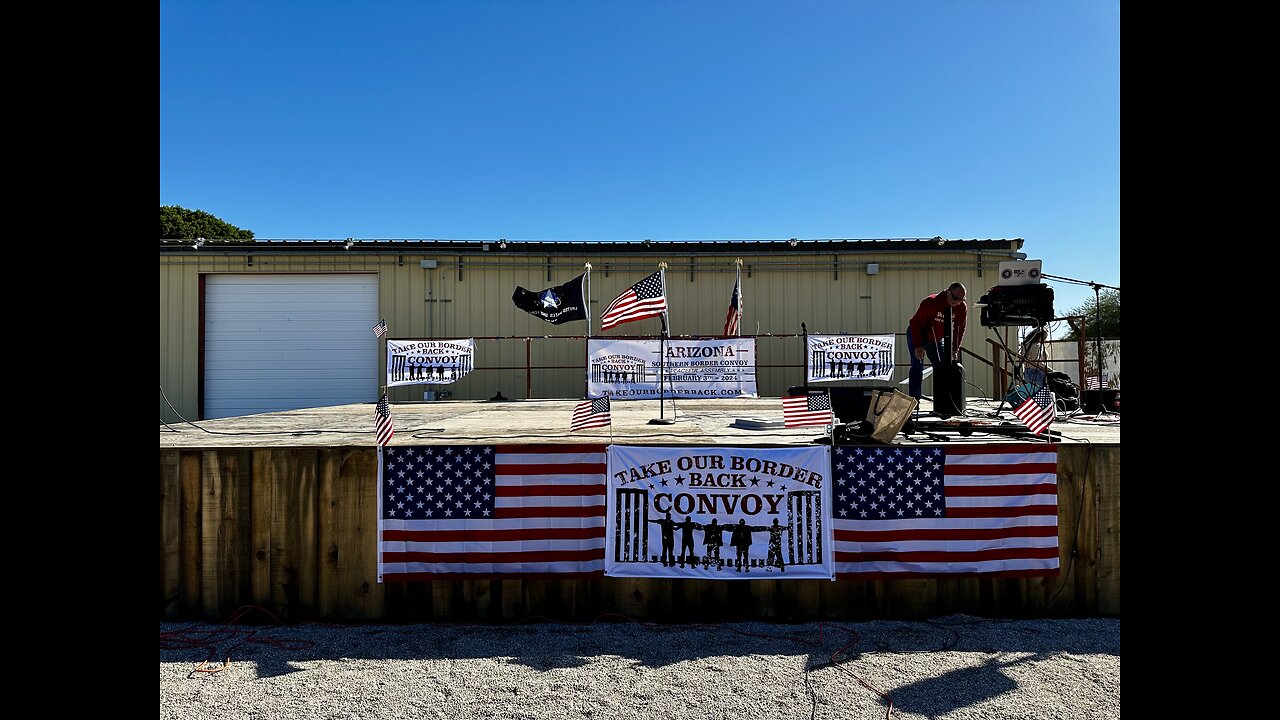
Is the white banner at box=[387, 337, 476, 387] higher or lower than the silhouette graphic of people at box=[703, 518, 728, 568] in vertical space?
higher

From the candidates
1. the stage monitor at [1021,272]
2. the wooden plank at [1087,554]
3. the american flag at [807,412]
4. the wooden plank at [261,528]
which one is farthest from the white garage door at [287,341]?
the wooden plank at [1087,554]

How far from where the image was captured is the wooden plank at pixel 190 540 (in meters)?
5.64

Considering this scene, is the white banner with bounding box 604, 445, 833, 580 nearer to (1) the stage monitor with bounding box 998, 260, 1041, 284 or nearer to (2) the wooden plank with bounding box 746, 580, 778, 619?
(2) the wooden plank with bounding box 746, 580, 778, 619

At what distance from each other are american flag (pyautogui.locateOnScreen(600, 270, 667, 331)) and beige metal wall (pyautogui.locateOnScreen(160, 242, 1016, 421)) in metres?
7.40

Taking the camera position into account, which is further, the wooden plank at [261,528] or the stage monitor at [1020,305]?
the stage monitor at [1020,305]

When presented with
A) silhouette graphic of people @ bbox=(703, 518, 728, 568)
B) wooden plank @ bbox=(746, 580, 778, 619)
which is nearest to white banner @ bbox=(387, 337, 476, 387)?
silhouette graphic of people @ bbox=(703, 518, 728, 568)

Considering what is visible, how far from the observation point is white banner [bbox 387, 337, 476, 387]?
52.5ft

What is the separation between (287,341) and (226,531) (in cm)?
1508

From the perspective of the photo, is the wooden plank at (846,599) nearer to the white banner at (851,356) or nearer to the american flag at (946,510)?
the american flag at (946,510)

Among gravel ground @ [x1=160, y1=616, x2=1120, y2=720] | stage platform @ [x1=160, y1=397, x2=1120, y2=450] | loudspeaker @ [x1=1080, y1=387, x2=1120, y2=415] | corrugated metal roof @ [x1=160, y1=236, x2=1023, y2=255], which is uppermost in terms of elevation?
corrugated metal roof @ [x1=160, y1=236, x2=1023, y2=255]

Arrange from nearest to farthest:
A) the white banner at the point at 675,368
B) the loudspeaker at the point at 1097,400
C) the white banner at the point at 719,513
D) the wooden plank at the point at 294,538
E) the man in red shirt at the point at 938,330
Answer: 1. the white banner at the point at 719,513
2. the wooden plank at the point at 294,538
3. the man in red shirt at the point at 938,330
4. the loudspeaker at the point at 1097,400
5. the white banner at the point at 675,368

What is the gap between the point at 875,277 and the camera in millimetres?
18641

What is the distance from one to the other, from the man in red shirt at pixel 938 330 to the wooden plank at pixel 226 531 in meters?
7.51
